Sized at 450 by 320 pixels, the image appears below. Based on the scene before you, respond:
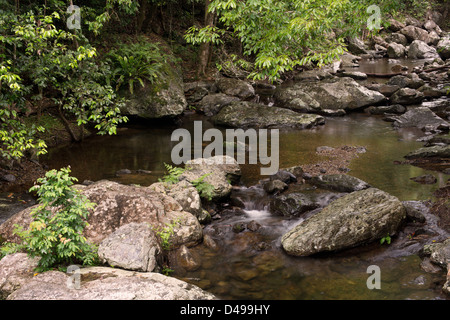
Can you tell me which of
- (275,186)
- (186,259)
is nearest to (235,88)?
(275,186)

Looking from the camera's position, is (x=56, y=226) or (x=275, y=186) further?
(x=275, y=186)

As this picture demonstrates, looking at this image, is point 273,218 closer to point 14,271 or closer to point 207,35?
point 207,35

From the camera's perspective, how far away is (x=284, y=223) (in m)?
8.04

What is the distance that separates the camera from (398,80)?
2123 centimetres

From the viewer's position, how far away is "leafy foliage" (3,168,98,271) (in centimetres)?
504

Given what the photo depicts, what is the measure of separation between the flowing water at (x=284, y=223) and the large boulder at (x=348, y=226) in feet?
0.61

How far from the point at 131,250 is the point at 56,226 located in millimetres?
1147

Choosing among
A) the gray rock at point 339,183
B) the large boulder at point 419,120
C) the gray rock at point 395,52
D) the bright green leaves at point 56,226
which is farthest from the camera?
the gray rock at point 395,52

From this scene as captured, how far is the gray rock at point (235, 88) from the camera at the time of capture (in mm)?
19531

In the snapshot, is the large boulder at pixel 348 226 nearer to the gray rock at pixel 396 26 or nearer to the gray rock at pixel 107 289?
the gray rock at pixel 107 289

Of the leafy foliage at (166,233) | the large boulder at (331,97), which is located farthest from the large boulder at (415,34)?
the leafy foliage at (166,233)

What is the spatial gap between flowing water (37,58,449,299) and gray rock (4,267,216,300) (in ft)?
3.34
